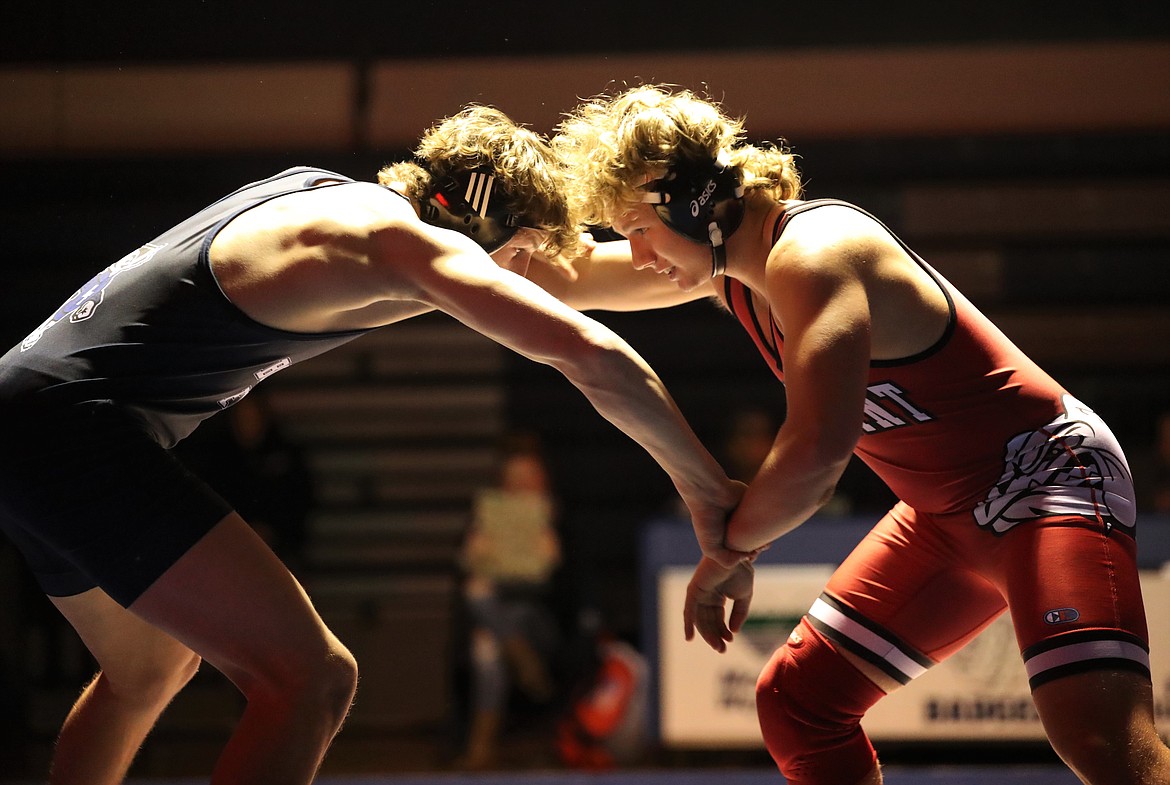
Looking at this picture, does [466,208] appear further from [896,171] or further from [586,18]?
[896,171]

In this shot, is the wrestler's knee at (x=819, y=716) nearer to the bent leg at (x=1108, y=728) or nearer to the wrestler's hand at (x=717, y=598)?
the wrestler's hand at (x=717, y=598)

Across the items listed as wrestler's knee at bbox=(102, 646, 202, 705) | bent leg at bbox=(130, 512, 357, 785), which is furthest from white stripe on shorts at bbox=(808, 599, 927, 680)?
wrestler's knee at bbox=(102, 646, 202, 705)

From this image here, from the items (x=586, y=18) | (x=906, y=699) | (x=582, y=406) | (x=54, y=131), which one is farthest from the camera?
(x=582, y=406)

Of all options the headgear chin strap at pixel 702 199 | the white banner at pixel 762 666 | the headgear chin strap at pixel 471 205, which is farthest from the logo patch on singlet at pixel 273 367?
the white banner at pixel 762 666

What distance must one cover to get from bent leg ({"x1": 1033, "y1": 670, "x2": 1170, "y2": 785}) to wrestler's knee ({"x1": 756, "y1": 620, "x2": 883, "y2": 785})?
1.36 feet

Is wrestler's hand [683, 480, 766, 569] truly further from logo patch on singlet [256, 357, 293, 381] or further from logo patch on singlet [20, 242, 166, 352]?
logo patch on singlet [20, 242, 166, 352]

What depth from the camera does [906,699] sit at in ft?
12.7

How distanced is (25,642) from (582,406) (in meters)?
3.02

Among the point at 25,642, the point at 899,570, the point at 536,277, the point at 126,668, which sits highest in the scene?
the point at 536,277

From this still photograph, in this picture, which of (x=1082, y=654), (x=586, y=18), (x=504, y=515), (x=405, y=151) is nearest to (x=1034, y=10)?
(x=586, y=18)

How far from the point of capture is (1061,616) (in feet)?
6.02

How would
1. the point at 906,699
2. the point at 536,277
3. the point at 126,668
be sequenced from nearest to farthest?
the point at 126,668 → the point at 536,277 → the point at 906,699

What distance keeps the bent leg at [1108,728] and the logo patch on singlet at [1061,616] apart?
0.09 metres

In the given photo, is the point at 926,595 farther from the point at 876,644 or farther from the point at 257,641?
the point at 257,641
